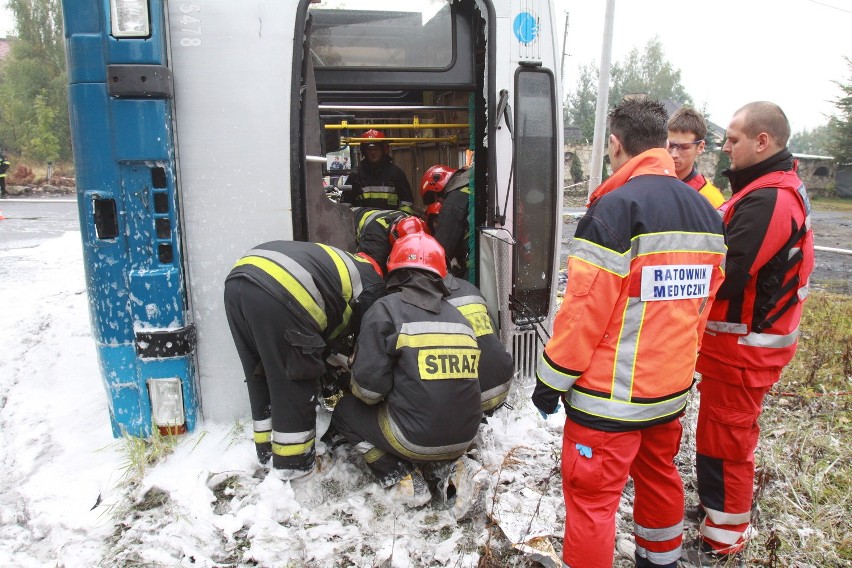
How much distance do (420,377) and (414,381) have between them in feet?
0.11

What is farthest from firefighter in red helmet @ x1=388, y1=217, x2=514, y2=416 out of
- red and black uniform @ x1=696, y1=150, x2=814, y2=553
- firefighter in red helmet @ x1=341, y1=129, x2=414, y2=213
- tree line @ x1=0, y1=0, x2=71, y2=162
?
tree line @ x1=0, y1=0, x2=71, y2=162

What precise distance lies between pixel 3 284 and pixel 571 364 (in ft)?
21.7

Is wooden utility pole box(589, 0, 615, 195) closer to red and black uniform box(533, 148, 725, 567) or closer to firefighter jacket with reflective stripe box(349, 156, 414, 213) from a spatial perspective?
firefighter jacket with reflective stripe box(349, 156, 414, 213)

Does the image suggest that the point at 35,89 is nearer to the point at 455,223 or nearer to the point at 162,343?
the point at 455,223

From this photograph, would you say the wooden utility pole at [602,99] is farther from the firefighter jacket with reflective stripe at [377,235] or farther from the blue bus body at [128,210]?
the blue bus body at [128,210]

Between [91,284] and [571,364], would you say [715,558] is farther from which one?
[91,284]

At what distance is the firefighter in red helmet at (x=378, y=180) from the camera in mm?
5578

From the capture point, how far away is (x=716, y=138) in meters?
40.1

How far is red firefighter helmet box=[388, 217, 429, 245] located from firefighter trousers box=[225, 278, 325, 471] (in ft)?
4.15

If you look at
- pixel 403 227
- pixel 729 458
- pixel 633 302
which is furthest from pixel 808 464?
pixel 403 227

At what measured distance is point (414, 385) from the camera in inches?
99.3

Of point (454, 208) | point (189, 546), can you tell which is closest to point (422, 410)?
point (189, 546)

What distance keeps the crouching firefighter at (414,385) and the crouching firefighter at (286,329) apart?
20 centimetres

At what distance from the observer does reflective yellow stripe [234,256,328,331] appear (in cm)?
254
